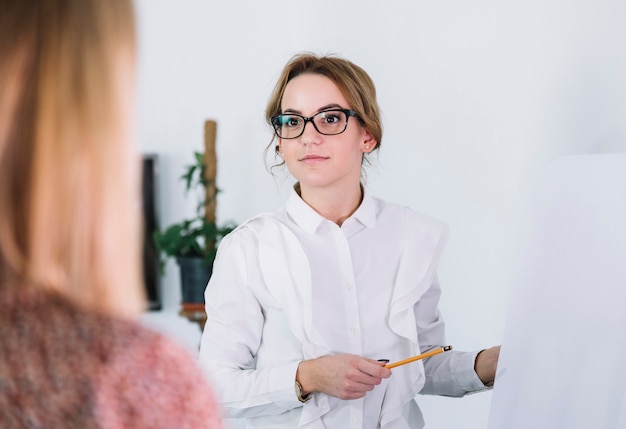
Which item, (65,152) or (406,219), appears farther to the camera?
(406,219)

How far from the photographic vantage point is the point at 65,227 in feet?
2.00

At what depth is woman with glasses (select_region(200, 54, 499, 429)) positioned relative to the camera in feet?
4.61

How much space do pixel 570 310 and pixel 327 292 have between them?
449 millimetres

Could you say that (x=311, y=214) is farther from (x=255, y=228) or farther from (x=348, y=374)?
(x=348, y=374)

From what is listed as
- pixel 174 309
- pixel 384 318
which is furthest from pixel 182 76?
pixel 384 318

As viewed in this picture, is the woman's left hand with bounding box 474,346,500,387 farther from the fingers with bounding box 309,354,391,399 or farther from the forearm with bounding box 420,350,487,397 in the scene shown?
the fingers with bounding box 309,354,391,399

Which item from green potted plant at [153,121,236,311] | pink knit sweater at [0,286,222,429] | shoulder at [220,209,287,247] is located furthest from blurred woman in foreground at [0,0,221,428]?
green potted plant at [153,121,236,311]

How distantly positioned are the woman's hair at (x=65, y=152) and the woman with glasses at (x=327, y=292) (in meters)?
0.78

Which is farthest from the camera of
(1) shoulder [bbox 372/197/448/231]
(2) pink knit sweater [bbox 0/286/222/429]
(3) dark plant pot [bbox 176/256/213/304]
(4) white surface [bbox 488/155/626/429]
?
(3) dark plant pot [bbox 176/256/213/304]

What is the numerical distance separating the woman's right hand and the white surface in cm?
21

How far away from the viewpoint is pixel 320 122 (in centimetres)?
149

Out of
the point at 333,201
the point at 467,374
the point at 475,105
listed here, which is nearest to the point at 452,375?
the point at 467,374

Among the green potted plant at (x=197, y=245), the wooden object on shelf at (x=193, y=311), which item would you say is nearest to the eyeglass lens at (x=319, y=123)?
the green potted plant at (x=197, y=245)

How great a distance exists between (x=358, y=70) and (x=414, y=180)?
65 centimetres
